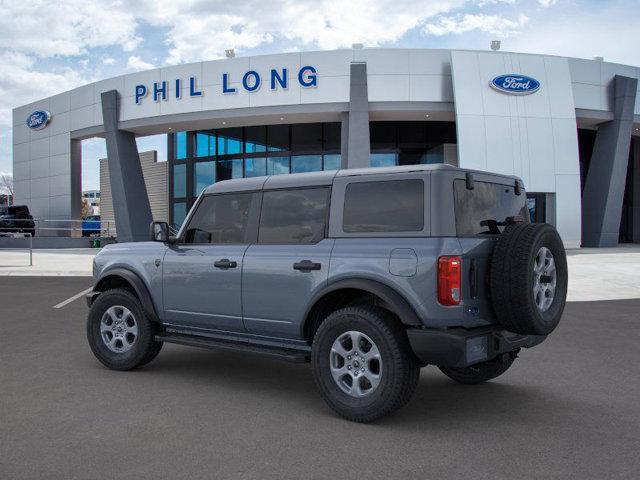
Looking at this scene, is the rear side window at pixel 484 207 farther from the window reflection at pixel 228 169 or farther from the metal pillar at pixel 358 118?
the window reflection at pixel 228 169

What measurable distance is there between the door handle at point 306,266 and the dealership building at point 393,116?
2144 cm

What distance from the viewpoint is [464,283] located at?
13.4ft

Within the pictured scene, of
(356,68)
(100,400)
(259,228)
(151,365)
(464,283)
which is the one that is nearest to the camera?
(464,283)

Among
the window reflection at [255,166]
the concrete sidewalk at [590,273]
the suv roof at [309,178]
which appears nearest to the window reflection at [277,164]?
the window reflection at [255,166]

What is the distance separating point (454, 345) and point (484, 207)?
1269mm

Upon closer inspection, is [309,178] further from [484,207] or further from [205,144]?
[205,144]

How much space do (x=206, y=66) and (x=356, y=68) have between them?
23.7 ft

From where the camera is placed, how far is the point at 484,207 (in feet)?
15.3

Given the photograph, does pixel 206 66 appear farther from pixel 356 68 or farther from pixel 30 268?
pixel 30 268

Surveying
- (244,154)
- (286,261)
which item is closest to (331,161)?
(244,154)

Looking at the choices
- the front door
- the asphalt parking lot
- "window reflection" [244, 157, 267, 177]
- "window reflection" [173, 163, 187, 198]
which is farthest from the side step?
"window reflection" [173, 163, 187, 198]

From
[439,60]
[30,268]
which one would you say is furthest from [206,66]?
[30,268]

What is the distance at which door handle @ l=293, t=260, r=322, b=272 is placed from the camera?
4.61m

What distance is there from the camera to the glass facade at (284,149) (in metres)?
31.1
